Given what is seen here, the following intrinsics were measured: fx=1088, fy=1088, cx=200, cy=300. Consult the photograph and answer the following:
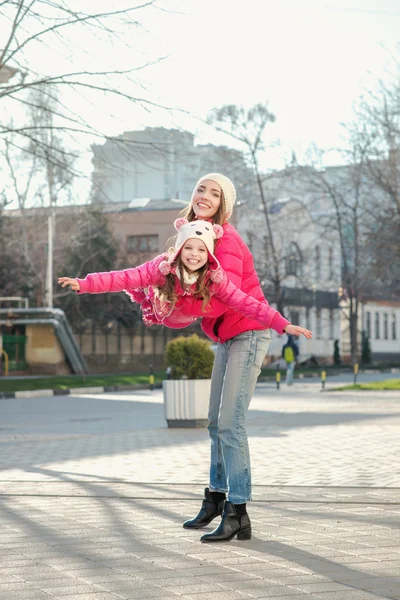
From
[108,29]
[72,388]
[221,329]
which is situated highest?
[108,29]

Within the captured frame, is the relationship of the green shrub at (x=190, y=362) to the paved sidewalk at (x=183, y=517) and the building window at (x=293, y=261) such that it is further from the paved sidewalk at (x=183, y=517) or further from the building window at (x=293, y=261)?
the building window at (x=293, y=261)

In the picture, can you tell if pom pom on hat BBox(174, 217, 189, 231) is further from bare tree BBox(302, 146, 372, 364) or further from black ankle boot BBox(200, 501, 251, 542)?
bare tree BBox(302, 146, 372, 364)

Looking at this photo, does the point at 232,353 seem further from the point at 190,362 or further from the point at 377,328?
the point at 377,328

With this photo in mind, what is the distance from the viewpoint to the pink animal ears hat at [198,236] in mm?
5988

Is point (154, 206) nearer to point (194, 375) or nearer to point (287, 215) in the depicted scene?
point (287, 215)

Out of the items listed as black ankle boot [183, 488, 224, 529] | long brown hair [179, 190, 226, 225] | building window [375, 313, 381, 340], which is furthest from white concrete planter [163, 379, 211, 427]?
building window [375, 313, 381, 340]

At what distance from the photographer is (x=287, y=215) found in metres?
61.2

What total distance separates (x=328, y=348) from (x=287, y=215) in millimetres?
16374

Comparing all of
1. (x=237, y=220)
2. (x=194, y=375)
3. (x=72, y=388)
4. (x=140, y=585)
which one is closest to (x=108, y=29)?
(x=194, y=375)

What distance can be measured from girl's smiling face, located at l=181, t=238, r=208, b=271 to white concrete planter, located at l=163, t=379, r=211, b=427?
10.2 m

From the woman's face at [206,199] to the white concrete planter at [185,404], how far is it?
9881mm

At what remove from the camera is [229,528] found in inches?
237

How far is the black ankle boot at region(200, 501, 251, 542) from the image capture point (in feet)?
19.7

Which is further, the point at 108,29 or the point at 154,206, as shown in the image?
the point at 154,206
